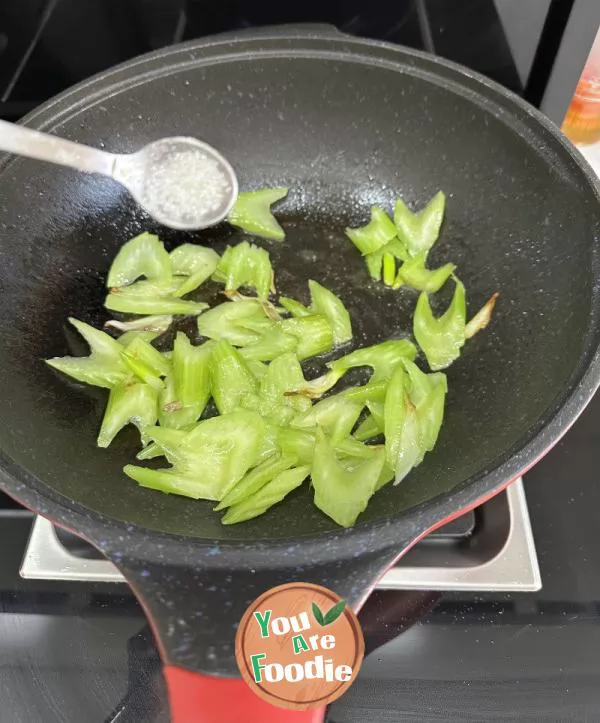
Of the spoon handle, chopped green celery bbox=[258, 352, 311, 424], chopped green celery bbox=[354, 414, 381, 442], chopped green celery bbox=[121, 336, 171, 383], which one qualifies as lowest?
chopped green celery bbox=[354, 414, 381, 442]

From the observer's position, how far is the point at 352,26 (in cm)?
108

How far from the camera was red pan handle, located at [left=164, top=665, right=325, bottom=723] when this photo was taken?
66 centimetres

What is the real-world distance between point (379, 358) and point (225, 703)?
43 centimetres

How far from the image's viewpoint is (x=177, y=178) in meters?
0.99

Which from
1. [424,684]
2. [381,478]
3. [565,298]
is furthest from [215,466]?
[565,298]

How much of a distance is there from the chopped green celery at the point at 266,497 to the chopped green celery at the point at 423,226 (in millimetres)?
396

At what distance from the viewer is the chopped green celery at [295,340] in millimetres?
886

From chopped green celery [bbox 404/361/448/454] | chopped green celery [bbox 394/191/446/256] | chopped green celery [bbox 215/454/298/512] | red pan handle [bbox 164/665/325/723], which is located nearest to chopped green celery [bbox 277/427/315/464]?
chopped green celery [bbox 215/454/298/512]

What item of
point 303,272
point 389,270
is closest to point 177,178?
point 303,272

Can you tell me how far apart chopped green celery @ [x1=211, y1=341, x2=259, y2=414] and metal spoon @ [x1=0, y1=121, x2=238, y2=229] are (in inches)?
9.5

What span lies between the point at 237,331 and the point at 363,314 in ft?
0.59

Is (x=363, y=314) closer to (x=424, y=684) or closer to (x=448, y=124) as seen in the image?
(x=448, y=124)

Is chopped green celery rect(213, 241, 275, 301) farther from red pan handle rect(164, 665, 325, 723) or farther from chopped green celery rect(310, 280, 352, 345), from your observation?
red pan handle rect(164, 665, 325, 723)

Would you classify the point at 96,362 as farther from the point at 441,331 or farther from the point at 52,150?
the point at 441,331
